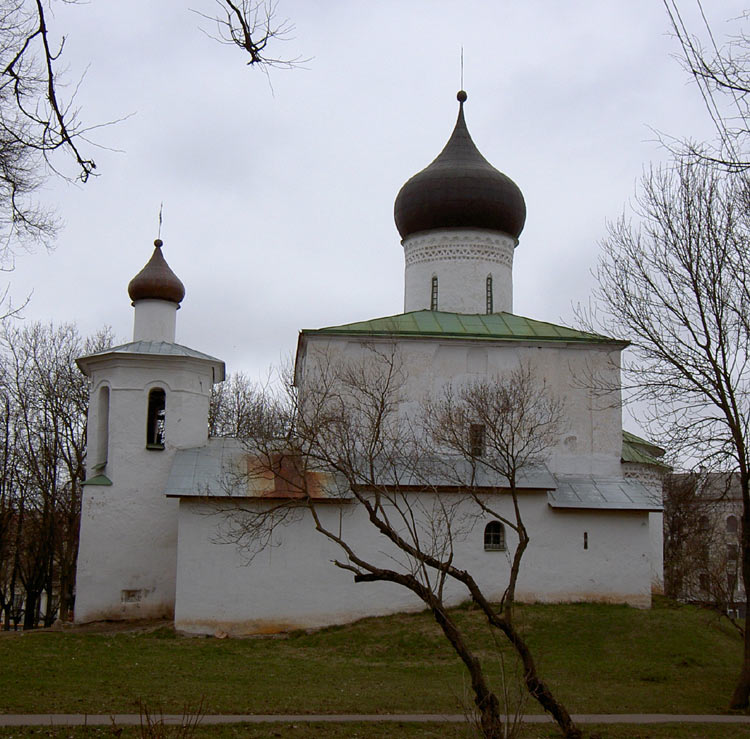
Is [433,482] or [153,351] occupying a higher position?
[153,351]

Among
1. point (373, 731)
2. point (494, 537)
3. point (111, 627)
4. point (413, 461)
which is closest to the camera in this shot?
point (373, 731)

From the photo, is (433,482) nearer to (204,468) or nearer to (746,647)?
(204,468)

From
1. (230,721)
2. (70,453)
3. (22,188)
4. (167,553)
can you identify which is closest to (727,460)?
(230,721)

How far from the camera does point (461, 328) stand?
20.5m

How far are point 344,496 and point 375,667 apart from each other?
331 centimetres

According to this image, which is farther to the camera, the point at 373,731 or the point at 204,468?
the point at 204,468

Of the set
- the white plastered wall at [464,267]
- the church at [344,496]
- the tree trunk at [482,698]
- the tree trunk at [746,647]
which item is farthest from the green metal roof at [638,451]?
the tree trunk at [482,698]

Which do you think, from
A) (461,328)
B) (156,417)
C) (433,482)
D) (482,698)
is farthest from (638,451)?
(482,698)

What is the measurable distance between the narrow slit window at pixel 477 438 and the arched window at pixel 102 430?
302 inches

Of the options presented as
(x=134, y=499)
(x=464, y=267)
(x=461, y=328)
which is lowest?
(x=134, y=499)

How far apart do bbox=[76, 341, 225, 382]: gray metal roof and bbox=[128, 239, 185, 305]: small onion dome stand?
104cm

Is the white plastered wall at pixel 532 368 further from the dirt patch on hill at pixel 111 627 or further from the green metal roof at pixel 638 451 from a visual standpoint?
the dirt patch on hill at pixel 111 627

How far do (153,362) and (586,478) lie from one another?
9266 millimetres

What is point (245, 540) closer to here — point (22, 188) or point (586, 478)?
point (586, 478)
